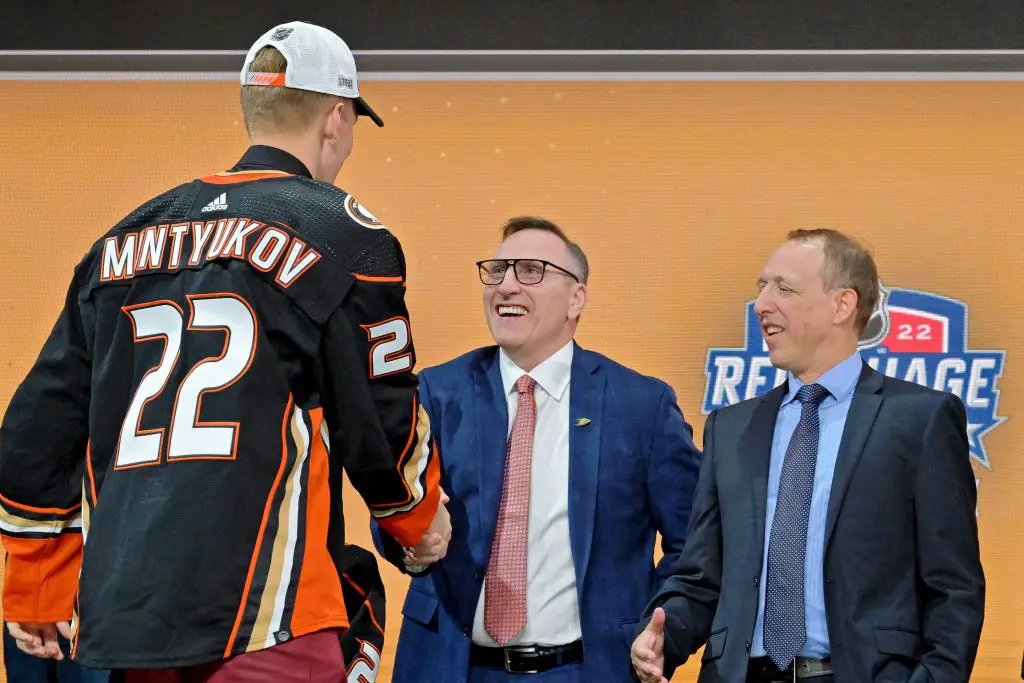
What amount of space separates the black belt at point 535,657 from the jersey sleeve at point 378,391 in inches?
31.5

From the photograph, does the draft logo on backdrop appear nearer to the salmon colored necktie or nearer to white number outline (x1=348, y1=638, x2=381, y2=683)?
the salmon colored necktie

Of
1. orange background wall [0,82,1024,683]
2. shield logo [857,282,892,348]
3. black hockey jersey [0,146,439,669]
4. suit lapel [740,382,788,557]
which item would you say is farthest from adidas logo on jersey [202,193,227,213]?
shield logo [857,282,892,348]

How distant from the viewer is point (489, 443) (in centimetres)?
317

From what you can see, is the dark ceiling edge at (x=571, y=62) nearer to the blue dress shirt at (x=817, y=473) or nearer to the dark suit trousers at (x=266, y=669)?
the blue dress shirt at (x=817, y=473)

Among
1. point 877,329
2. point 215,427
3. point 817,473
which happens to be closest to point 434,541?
point 215,427

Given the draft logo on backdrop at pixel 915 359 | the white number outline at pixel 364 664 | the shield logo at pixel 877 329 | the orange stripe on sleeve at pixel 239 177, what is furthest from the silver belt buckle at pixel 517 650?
the shield logo at pixel 877 329

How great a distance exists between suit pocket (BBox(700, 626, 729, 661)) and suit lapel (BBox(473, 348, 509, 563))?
57 centimetres

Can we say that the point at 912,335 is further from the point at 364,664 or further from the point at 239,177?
the point at 239,177

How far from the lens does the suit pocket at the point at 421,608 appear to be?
3.05m

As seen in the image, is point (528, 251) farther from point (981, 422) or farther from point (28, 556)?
point (981, 422)

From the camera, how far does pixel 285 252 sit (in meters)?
2.12

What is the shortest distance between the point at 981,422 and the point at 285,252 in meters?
3.08

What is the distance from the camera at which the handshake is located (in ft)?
8.19

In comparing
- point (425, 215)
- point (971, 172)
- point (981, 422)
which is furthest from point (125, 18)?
point (981, 422)
